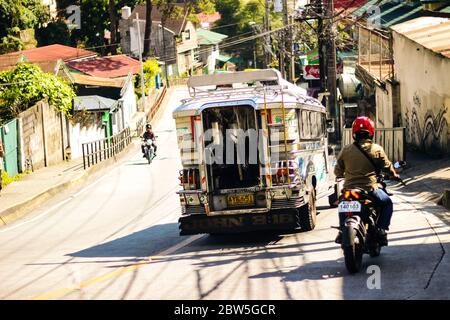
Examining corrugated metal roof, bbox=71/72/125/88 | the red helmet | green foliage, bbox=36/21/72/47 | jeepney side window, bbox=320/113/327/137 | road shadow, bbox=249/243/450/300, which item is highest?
green foliage, bbox=36/21/72/47

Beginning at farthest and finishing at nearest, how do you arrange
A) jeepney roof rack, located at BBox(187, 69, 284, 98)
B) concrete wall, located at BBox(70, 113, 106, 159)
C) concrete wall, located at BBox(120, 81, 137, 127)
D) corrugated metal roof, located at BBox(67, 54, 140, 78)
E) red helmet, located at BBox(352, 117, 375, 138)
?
corrugated metal roof, located at BBox(67, 54, 140, 78)
concrete wall, located at BBox(120, 81, 137, 127)
concrete wall, located at BBox(70, 113, 106, 159)
jeepney roof rack, located at BBox(187, 69, 284, 98)
red helmet, located at BBox(352, 117, 375, 138)

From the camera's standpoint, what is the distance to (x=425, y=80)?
29500 millimetres

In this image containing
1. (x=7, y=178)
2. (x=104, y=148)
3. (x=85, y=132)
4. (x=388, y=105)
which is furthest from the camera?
(x=85, y=132)

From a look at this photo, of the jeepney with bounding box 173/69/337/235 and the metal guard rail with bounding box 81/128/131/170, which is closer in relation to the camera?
the jeepney with bounding box 173/69/337/235

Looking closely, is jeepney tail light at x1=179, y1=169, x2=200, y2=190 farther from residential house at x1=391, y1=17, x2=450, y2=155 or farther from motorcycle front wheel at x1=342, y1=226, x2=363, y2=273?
residential house at x1=391, y1=17, x2=450, y2=155

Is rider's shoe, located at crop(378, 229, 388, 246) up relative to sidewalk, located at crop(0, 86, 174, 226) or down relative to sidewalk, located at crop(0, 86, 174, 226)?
up

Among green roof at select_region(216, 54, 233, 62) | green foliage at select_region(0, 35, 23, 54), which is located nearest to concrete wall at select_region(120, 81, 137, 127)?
green foliage at select_region(0, 35, 23, 54)

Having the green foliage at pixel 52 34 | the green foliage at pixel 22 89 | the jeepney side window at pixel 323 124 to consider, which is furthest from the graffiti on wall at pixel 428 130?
the green foliage at pixel 52 34

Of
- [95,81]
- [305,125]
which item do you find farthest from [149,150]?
[95,81]

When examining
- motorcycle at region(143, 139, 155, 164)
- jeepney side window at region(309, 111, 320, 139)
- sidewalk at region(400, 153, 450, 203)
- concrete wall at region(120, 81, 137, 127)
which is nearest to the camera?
jeepney side window at region(309, 111, 320, 139)

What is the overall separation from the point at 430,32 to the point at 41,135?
1619 centimetres

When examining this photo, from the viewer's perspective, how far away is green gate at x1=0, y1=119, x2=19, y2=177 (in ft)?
99.2

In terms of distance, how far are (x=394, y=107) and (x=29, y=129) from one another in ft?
48.9

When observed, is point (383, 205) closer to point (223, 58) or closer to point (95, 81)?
point (95, 81)
